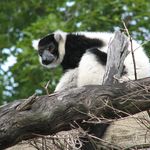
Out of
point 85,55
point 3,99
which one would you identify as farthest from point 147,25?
point 85,55

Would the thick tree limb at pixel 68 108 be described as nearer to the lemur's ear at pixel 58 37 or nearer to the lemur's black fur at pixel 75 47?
the lemur's black fur at pixel 75 47

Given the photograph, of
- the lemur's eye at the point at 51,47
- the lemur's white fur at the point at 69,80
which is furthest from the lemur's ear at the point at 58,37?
the lemur's white fur at the point at 69,80

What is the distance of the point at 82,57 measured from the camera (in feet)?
28.5

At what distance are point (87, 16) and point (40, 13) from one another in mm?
5332

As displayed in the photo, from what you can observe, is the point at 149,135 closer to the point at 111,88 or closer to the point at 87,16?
the point at 111,88

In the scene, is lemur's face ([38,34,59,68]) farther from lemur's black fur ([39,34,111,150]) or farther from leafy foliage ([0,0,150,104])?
leafy foliage ([0,0,150,104])

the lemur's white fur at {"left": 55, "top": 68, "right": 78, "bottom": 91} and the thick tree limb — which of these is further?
the lemur's white fur at {"left": 55, "top": 68, "right": 78, "bottom": 91}

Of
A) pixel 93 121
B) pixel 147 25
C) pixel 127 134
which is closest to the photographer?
pixel 93 121

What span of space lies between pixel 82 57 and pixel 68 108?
3072 millimetres

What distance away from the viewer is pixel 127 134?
7.29 metres

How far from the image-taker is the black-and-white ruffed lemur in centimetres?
829

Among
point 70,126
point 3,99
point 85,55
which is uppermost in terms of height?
point 85,55

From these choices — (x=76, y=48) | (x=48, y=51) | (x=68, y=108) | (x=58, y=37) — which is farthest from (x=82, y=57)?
(x=68, y=108)

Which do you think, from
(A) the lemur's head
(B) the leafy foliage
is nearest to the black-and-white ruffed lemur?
(A) the lemur's head
